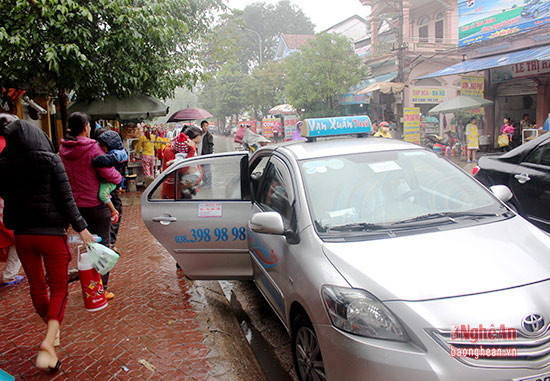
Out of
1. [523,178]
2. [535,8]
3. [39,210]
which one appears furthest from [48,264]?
[535,8]

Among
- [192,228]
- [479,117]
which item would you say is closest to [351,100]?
[479,117]

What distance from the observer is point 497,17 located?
53.5 ft

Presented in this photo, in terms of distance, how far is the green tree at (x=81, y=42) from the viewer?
6.52 metres

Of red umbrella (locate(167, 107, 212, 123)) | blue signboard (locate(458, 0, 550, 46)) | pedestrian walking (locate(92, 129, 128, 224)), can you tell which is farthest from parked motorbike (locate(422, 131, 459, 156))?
pedestrian walking (locate(92, 129, 128, 224))

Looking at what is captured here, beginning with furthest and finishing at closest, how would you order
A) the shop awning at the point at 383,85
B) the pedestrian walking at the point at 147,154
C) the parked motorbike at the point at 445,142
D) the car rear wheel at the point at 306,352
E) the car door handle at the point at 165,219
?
1. the shop awning at the point at 383,85
2. the parked motorbike at the point at 445,142
3. the pedestrian walking at the point at 147,154
4. the car door handle at the point at 165,219
5. the car rear wheel at the point at 306,352

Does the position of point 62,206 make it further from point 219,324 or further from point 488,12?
point 488,12

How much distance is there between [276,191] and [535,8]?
615 inches

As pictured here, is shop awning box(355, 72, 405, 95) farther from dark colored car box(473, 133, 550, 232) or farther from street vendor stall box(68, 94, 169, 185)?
dark colored car box(473, 133, 550, 232)

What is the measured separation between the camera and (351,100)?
85.5 ft

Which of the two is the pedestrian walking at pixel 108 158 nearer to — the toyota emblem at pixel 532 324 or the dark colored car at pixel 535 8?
the toyota emblem at pixel 532 324

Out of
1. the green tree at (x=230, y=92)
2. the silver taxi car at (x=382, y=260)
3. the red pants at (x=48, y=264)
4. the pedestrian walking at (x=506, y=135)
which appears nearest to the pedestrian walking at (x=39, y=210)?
the red pants at (x=48, y=264)

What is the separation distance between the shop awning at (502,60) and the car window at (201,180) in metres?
11.7

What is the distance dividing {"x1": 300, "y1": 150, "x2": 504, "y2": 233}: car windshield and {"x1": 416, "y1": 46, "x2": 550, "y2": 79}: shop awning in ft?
37.7

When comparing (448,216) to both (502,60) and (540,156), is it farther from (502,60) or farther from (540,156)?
(502,60)
